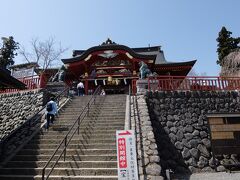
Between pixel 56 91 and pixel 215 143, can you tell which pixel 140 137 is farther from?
pixel 56 91

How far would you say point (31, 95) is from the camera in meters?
13.6

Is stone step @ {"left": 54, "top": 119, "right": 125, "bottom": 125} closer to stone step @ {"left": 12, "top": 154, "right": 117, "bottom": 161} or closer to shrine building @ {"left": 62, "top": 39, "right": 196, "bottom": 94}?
stone step @ {"left": 12, "top": 154, "right": 117, "bottom": 161}

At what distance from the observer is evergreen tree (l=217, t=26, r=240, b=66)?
25688 mm

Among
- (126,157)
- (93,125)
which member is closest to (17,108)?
(93,125)

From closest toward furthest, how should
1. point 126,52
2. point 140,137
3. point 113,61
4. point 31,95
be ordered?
1. point 140,137
2. point 31,95
3. point 126,52
4. point 113,61

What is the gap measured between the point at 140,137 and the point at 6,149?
502 cm

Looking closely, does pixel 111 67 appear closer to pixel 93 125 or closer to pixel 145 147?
pixel 93 125

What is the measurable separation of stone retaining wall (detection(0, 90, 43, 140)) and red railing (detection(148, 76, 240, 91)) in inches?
256

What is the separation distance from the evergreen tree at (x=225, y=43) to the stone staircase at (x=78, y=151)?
19.1 m

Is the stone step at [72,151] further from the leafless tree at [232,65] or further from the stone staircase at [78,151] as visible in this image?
the leafless tree at [232,65]

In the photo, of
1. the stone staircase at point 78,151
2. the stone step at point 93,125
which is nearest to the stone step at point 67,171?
the stone staircase at point 78,151

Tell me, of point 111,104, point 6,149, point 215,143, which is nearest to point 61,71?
point 111,104

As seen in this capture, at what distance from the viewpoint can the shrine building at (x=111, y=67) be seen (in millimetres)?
18891

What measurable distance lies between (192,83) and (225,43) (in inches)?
643
